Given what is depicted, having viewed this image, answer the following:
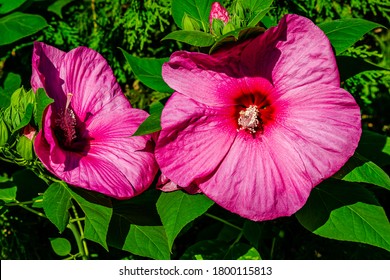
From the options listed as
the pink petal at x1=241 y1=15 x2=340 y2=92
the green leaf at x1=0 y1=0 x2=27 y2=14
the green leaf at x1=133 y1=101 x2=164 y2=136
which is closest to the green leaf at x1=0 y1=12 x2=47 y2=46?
the green leaf at x1=0 y1=0 x2=27 y2=14

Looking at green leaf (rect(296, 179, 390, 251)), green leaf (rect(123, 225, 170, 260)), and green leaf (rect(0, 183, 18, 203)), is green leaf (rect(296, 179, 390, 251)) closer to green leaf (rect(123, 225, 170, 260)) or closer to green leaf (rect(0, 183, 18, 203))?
green leaf (rect(123, 225, 170, 260))

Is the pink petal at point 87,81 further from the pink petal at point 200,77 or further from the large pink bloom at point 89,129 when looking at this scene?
the pink petal at point 200,77

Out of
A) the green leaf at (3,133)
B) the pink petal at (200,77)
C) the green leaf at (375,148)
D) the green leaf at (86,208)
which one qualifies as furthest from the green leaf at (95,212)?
the green leaf at (375,148)

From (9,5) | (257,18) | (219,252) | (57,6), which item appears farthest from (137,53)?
(257,18)

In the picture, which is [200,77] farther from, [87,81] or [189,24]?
[87,81]

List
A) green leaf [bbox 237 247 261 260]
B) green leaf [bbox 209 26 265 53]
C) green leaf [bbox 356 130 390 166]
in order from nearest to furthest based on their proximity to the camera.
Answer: green leaf [bbox 209 26 265 53] → green leaf [bbox 356 130 390 166] → green leaf [bbox 237 247 261 260]

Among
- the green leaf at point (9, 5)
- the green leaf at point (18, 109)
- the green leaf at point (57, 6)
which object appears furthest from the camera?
the green leaf at point (57, 6)

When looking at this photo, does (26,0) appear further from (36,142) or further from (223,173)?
(223,173)

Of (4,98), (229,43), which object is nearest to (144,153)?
(229,43)
